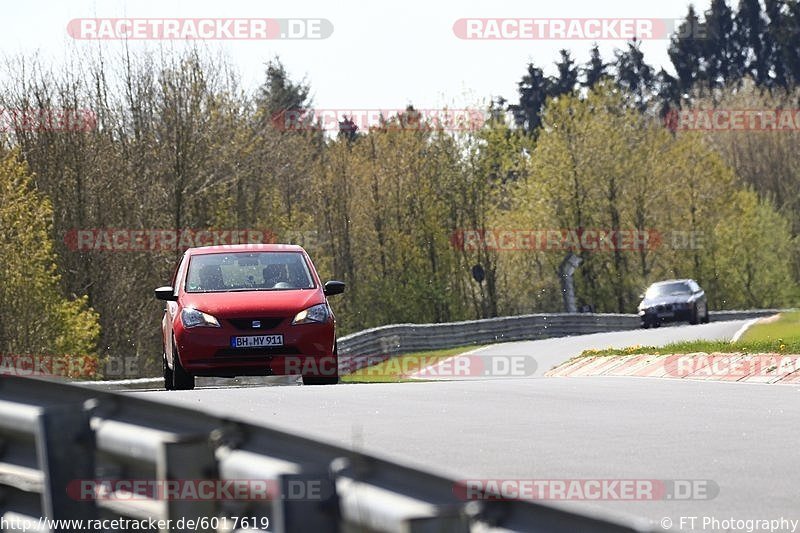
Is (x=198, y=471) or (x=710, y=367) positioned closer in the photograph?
(x=198, y=471)

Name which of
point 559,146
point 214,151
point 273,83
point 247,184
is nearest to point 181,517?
point 214,151

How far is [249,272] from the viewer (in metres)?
18.9

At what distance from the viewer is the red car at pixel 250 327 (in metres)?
17.6

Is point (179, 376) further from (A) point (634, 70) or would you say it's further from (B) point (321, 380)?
(A) point (634, 70)

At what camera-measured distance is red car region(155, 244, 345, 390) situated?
17641 mm

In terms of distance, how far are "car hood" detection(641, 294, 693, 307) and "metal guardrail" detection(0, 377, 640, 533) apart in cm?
4255

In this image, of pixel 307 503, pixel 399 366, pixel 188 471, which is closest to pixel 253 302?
pixel 188 471

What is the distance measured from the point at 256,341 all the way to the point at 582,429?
6.63 metres

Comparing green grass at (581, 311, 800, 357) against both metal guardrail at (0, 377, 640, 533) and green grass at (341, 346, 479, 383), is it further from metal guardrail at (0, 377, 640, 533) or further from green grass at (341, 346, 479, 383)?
metal guardrail at (0, 377, 640, 533)

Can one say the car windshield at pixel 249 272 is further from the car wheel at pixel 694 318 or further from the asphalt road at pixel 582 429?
the car wheel at pixel 694 318

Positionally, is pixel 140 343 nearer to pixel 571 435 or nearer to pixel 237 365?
pixel 237 365

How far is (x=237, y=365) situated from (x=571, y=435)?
23.6 feet

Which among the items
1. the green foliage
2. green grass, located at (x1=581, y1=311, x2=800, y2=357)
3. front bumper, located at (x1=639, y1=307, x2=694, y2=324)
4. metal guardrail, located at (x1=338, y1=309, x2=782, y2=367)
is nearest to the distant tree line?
the green foliage

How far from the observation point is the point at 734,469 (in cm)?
918
